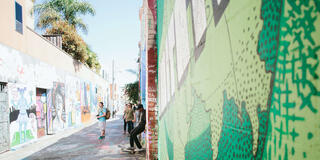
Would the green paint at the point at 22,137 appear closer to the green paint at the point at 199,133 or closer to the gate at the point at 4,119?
the gate at the point at 4,119

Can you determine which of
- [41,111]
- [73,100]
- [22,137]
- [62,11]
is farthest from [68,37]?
[22,137]

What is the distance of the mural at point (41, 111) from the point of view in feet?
40.5

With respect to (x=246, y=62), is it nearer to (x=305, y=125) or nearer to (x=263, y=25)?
(x=263, y=25)

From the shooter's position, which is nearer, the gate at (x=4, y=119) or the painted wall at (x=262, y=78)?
the painted wall at (x=262, y=78)

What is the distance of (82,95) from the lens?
22.1m

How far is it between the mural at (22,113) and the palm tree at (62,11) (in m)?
10.2

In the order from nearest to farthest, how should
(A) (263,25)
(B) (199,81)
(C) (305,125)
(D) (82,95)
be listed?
(C) (305,125) < (A) (263,25) < (B) (199,81) < (D) (82,95)

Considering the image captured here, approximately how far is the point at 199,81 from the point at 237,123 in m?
0.65

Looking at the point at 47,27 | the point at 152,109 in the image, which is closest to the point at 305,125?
the point at 152,109

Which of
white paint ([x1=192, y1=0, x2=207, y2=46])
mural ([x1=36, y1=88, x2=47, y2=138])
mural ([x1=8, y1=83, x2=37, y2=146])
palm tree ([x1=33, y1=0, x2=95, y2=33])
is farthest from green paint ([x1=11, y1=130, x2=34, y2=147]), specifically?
palm tree ([x1=33, y1=0, x2=95, y2=33])

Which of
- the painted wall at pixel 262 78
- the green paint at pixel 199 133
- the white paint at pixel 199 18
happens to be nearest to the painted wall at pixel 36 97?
the green paint at pixel 199 133

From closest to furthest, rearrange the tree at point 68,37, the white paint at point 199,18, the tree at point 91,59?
1. the white paint at point 199,18
2. the tree at point 68,37
3. the tree at point 91,59

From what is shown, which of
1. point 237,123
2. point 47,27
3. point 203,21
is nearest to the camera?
point 237,123

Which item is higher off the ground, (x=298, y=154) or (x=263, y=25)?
(x=263, y=25)
